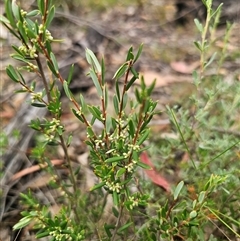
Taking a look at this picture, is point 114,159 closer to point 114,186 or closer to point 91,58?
point 114,186

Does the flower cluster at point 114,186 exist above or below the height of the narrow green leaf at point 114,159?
below

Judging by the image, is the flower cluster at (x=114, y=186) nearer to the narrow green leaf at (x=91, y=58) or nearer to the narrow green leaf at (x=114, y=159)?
the narrow green leaf at (x=114, y=159)

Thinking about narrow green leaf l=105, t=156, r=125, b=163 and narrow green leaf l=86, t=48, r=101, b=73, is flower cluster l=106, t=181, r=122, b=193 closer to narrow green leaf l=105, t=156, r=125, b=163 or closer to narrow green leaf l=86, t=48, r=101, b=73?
narrow green leaf l=105, t=156, r=125, b=163

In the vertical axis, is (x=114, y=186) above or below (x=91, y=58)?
below

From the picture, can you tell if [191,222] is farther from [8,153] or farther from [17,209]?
[8,153]

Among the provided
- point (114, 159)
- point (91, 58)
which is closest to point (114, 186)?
point (114, 159)

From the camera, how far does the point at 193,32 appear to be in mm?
3744

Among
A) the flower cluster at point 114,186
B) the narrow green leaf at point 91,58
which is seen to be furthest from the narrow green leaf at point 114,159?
the narrow green leaf at point 91,58

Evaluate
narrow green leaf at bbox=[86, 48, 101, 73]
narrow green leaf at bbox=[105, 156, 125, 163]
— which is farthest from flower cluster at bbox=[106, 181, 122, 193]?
narrow green leaf at bbox=[86, 48, 101, 73]

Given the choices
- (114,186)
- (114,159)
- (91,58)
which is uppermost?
(91,58)

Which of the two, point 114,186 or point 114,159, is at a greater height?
point 114,159

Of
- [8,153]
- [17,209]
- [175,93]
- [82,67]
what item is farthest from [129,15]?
[17,209]

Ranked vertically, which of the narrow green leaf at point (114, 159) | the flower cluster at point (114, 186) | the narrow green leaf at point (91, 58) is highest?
the narrow green leaf at point (91, 58)

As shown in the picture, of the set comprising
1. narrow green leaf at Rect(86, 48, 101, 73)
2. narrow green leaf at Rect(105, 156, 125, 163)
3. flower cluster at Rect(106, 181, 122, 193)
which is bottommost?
flower cluster at Rect(106, 181, 122, 193)
